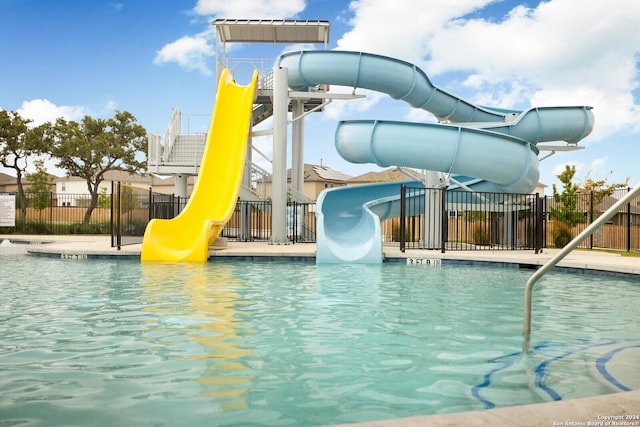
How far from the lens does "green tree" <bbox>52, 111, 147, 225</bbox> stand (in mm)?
36344

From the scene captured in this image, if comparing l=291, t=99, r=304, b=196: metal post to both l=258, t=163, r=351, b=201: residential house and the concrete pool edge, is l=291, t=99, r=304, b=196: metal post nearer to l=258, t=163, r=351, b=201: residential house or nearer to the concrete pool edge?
the concrete pool edge

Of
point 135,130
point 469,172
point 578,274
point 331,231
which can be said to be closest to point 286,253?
point 331,231

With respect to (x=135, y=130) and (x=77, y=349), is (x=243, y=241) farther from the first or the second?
(x=135, y=130)

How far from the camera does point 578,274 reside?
12.3 meters

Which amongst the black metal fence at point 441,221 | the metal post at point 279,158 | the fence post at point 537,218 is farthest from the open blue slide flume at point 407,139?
the black metal fence at point 441,221

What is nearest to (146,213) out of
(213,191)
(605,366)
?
(213,191)

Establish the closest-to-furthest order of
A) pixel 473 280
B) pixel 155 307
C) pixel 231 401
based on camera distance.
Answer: pixel 231 401
pixel 155 307
pixel 473 280

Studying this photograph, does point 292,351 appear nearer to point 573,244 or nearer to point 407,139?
point 573,244

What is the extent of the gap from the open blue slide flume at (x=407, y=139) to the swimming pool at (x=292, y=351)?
5.87 metres

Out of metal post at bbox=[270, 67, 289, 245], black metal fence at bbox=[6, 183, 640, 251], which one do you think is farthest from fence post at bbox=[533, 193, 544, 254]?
metal post at bbox=[270, 67, 289, 245]

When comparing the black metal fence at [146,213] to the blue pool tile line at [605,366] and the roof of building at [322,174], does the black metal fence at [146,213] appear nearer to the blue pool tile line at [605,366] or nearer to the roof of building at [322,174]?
the blue pool tile line at [605,366]

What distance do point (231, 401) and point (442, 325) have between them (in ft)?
10.3

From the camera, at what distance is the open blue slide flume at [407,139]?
587 inches

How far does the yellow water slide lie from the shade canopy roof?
287 cm
